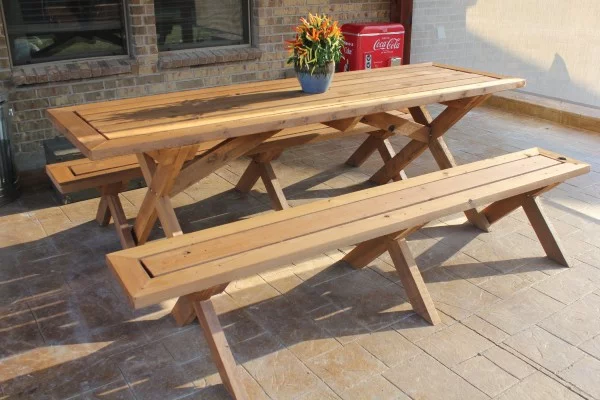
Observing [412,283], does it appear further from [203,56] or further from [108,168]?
[203,56]

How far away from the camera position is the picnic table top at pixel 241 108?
2.48 meters

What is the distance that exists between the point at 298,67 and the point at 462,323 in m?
1.43

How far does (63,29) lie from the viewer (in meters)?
4.49

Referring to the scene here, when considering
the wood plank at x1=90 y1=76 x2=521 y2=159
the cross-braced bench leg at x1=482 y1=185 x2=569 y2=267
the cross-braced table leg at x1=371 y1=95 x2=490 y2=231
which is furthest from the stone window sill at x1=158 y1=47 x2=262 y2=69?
the cross-braced bench leg at x1=482 y1=185 x2=569 y2=267

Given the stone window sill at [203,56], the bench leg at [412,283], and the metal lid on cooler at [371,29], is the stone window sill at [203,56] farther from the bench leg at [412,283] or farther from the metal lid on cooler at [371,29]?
the bench leg at [412,283]

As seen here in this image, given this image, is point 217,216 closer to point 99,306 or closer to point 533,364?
point 99,306

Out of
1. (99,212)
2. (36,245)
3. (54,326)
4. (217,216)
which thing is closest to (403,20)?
A: (217,216)

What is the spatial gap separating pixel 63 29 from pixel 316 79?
2334 mm

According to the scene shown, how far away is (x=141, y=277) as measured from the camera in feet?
6.74

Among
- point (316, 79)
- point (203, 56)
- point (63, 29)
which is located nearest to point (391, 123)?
point (316, 79)

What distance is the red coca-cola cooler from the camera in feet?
18.1

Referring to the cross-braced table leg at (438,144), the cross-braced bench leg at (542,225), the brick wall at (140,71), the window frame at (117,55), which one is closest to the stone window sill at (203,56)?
the brick wall at (140,71)

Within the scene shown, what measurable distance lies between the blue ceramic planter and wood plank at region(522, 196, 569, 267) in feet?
3.87

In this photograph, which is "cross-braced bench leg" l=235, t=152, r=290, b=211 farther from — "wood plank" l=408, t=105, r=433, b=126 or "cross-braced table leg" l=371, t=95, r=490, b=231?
"wood plank" l=408, t=105, r=433, b=126
